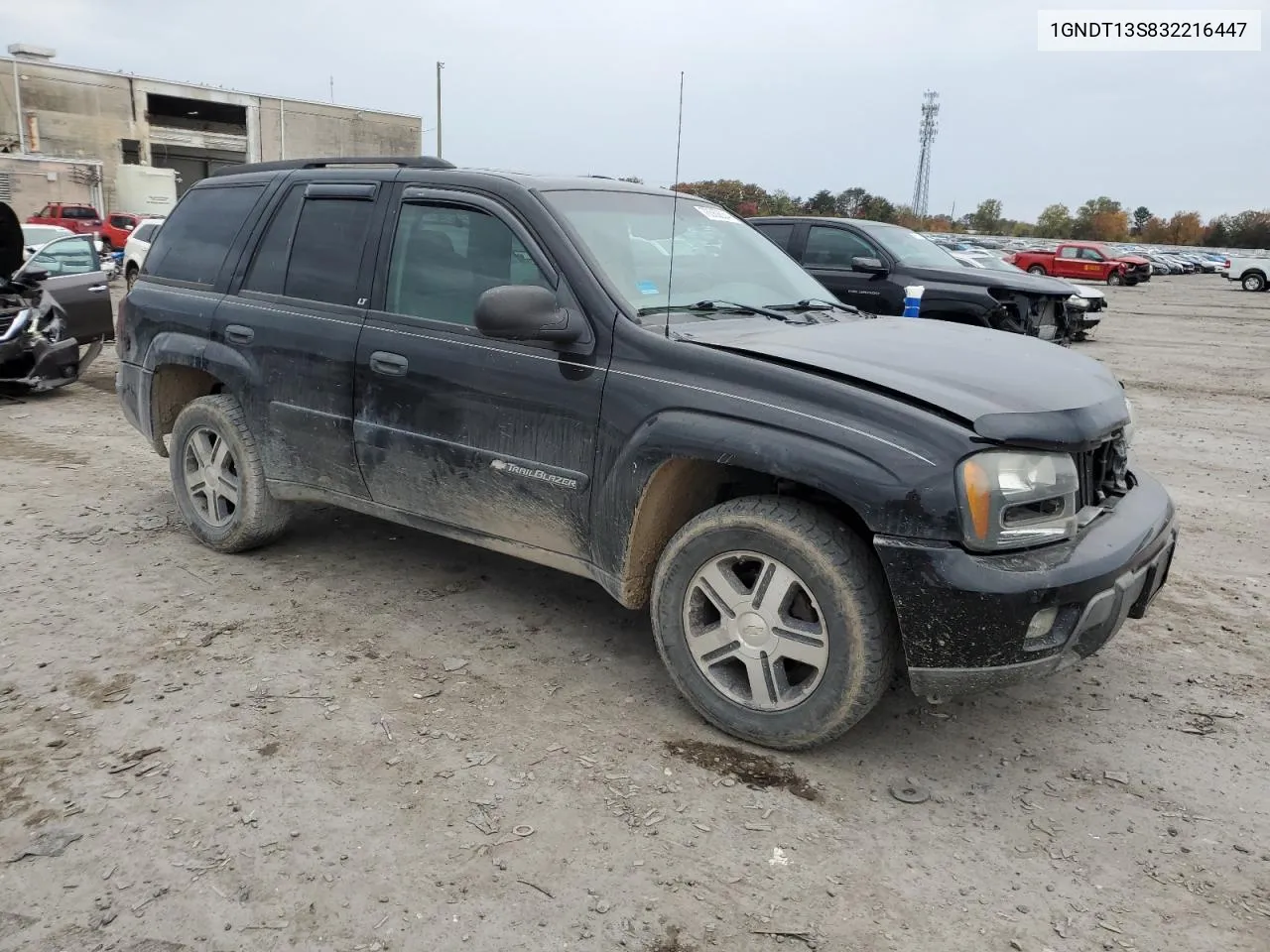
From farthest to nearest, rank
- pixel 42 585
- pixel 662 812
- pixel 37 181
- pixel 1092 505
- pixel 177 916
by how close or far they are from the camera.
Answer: pixel 37 181 < pixel 42 585 < pixel 1092 505 < pixel 662 812 < pixel 177 916

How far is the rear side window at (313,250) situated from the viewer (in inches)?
163

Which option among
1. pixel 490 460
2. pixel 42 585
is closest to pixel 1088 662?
pixel 490 460

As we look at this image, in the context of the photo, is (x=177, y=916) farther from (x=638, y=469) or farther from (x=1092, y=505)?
(x=1092, y=505)

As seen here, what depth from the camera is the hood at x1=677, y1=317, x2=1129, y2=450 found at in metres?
2.84

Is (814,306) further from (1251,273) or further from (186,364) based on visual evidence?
(1251,273)

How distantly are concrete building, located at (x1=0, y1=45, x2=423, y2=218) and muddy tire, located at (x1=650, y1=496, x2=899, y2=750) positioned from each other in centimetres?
4088

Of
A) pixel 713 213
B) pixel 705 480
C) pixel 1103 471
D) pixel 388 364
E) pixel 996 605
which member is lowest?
pixel 996 605

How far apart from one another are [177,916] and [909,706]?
2.47 metres

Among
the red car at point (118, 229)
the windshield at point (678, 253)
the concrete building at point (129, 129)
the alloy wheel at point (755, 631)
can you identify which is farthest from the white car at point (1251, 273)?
the concrete building at point (129, 129)

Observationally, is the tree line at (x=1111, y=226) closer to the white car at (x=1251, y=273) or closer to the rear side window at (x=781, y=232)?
the white car at (x=1251, y=273)

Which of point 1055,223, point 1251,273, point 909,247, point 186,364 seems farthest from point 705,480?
point 1055,223

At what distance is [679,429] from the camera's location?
314 cm

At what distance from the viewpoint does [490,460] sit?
3664 millimetres

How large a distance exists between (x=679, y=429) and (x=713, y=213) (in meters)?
1.73
